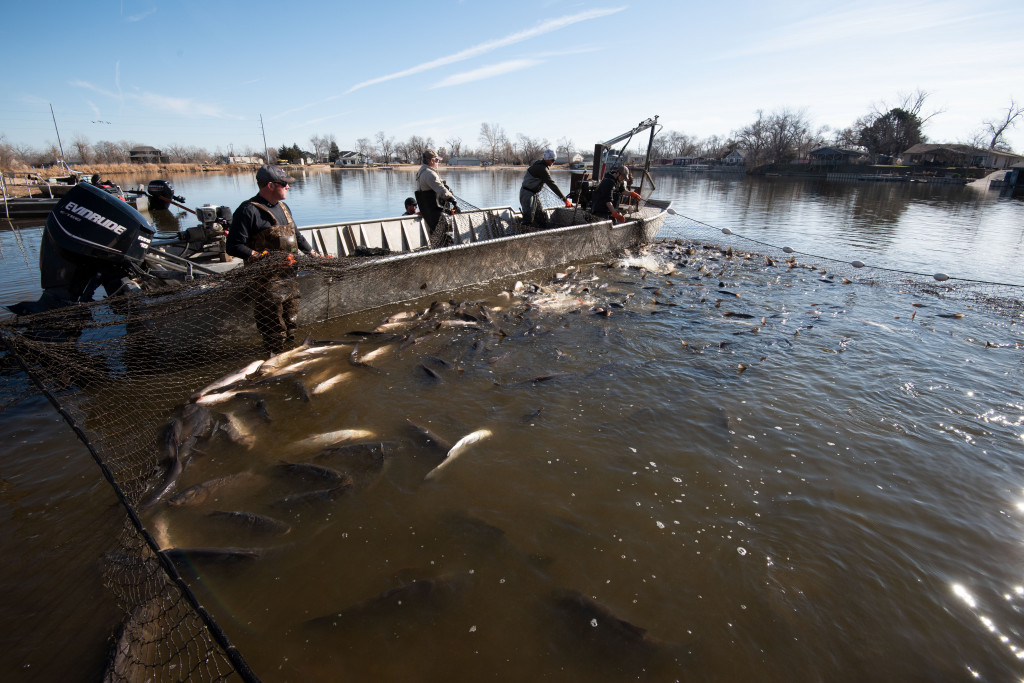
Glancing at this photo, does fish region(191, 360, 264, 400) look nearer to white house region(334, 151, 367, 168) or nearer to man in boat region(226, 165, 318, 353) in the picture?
man in boat region(226, 165, 318, 353)

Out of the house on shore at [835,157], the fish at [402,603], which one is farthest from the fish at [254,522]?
the house on shore at [835,157]

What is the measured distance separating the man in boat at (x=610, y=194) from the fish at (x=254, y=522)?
11.0m

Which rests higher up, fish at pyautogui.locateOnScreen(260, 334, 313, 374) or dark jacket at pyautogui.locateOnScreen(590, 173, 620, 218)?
dark jacket at pyautogui.locateOnScreen(590, 173, 620, 218)

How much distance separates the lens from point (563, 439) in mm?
4770

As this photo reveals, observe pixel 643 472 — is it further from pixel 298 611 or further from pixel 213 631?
pixel 213 631

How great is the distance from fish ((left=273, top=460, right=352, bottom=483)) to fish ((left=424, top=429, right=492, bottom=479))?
31.0 inches

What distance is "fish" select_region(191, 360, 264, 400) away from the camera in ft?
17.7

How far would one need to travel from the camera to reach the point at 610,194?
12.3 metres

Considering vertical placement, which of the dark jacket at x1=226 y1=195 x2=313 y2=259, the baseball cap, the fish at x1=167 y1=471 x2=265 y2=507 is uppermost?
the baseball cap

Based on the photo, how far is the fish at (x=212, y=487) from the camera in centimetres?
379

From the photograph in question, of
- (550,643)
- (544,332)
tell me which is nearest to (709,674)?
(550,643)

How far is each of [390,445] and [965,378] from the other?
7.92 m

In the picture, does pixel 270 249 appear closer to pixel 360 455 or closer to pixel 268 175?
pixel 268 175

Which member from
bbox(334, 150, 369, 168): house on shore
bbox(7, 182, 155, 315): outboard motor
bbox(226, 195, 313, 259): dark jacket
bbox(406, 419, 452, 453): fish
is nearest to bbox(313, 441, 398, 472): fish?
bbox(406, 419, 452, 453): fish
